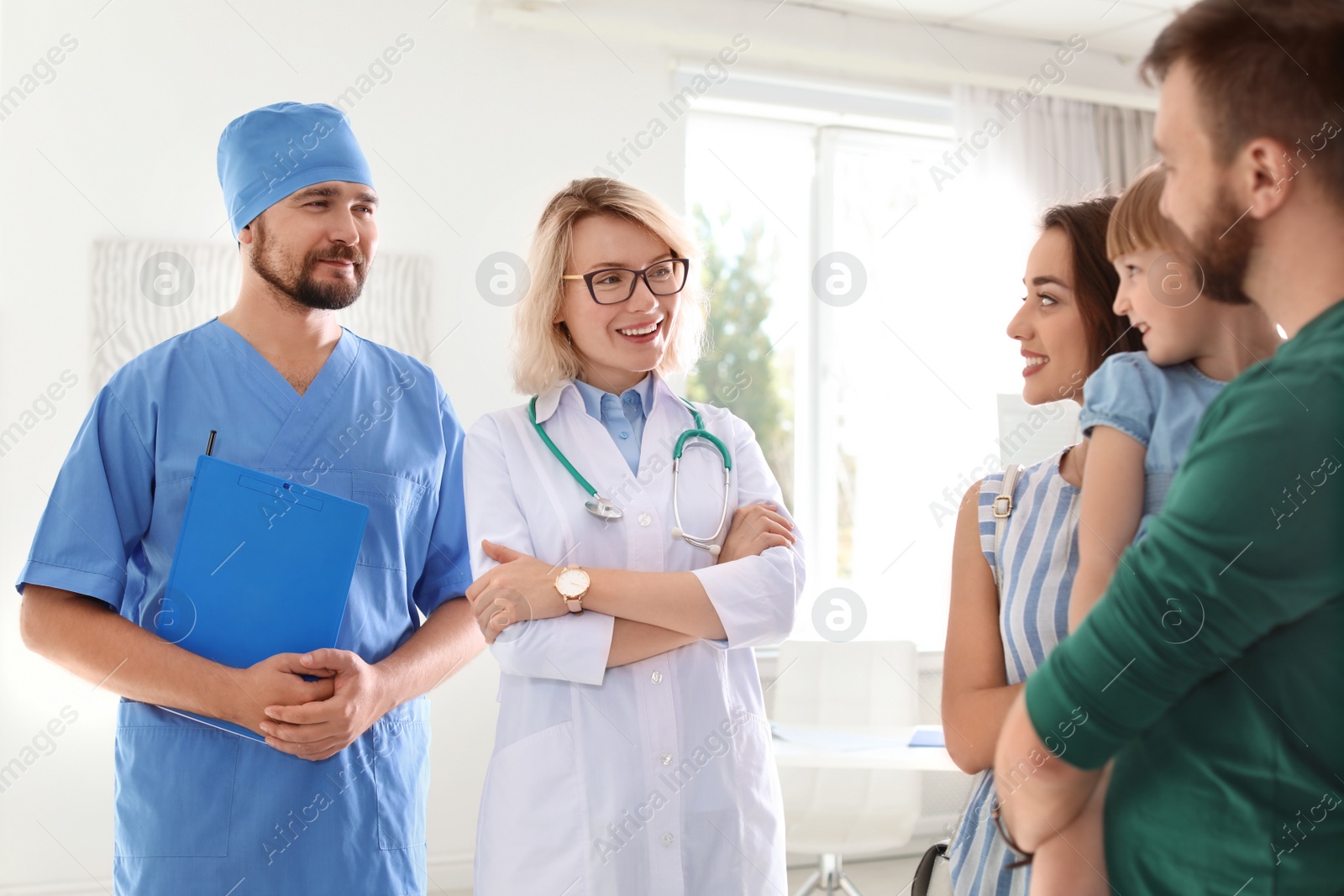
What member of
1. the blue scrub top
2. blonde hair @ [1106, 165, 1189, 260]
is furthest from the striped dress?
the blue scrub top

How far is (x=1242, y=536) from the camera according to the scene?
446 mm

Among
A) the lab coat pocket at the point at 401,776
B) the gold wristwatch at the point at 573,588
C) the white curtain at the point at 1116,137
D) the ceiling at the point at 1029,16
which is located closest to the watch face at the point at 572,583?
the gold wristwatch at the point at 573,588

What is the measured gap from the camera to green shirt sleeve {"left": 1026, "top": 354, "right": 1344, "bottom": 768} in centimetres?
44

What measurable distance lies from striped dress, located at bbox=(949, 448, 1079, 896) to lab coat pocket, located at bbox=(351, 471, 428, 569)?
105 cm

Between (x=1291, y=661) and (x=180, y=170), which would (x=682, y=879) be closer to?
(x=1291, y=661)

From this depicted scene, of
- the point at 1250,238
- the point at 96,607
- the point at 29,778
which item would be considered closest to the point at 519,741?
the point at 96,607

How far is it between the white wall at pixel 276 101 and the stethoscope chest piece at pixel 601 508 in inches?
88.6

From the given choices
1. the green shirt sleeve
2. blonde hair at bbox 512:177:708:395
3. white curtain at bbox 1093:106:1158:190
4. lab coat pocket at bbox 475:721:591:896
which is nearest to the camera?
the green shirt sleeve

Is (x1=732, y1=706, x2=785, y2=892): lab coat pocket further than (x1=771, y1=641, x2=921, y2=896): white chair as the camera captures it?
No

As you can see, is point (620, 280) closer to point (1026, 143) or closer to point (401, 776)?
point (401, 776)

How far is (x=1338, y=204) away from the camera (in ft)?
1.47

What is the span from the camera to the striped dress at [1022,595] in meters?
0.62

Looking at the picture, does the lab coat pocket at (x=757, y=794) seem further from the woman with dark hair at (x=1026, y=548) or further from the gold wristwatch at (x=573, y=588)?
the woman with dark hair at (x=1026, y=548)

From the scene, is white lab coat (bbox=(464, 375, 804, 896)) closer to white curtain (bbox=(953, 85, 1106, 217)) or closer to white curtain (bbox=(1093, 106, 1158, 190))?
white curtain (bbox=(953, 85, 1106, 217))
